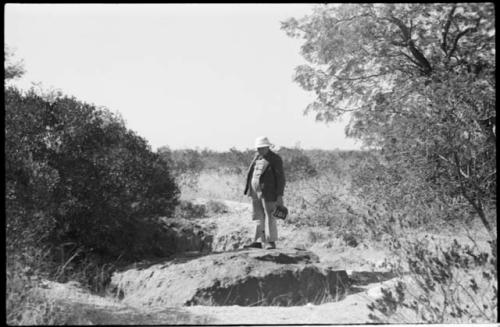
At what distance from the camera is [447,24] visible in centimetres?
912

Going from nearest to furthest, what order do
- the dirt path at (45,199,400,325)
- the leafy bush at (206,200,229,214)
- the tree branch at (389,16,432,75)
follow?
the dirt path at (45,199,400,325), the tree branch at (389,16,432,75), the leafy bush at (206,200,229,214)

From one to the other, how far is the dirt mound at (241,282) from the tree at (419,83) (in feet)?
6.86

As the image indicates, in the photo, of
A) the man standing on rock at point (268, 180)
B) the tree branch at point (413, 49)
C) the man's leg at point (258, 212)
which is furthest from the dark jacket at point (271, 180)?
the tree branch at point (413, 49)

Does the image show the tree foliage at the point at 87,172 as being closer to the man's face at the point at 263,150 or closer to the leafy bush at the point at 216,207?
the man's face at the point at 263,150

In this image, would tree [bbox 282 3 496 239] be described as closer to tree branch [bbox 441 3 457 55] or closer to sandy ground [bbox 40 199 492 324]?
tree branch [bbox 441 3 457 55]

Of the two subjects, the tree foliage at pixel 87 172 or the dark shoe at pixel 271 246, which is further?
the dark shoe at pixel 271 246

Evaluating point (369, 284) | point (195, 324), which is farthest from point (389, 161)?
point (195, 324)

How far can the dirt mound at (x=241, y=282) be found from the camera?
26.5 ft

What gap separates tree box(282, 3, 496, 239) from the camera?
8086mm

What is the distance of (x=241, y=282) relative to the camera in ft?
26.7

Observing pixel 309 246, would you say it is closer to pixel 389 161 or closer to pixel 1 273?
pixel 389 161

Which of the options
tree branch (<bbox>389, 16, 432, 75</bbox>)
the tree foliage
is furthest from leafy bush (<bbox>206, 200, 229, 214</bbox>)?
tree branch (<bbox>389, 16, 432, 75</bbox>)

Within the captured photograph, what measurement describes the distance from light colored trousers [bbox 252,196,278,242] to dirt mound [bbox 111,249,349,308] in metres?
0.41

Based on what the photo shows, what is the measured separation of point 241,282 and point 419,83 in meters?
4.14
